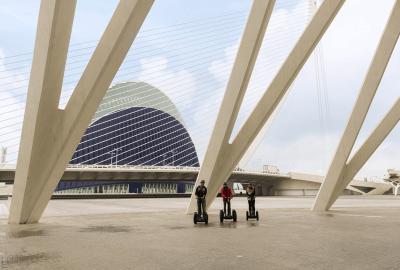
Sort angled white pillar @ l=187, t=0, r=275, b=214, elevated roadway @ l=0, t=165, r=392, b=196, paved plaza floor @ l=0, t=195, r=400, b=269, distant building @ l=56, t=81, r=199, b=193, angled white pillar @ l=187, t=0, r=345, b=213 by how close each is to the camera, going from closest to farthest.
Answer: paved plaza floor @ l=0, t=195, r=400, b=269 < angled white pillar @ l=187, t=0, r=275, b=214 < angled white pillar @ l=187, t=0, r=345, b=213 < elevated roadway @ l=0, t=165, r=392, b=196 < distant building @ l=56, t=81, r=199, b=193

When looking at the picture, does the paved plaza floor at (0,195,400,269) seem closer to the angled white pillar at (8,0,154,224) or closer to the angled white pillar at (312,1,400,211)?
the angled white pillar at (8,0,154,224)

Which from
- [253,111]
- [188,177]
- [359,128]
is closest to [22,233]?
[253,111]

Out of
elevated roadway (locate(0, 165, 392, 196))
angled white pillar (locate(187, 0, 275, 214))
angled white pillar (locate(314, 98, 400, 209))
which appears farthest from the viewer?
elevated roadway (locate(0, 165, 392, 196))

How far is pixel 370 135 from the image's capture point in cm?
1318

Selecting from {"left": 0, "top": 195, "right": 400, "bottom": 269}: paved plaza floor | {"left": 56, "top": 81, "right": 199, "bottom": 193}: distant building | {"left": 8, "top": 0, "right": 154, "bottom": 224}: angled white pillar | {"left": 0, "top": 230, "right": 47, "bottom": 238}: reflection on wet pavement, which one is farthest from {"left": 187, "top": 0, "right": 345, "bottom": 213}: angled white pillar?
{"left": 56, "top": 81, "right": 199, "bottom": 193}: distant building

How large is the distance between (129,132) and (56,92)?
229ft

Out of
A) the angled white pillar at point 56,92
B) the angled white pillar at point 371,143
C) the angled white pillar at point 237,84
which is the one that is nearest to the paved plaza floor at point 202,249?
the angled white pillar at point 56,92

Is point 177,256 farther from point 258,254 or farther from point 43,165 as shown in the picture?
point 43,165

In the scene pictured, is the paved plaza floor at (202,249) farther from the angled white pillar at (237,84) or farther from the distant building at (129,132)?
the distant building at (129,132)

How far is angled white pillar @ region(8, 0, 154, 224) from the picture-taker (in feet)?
25.9

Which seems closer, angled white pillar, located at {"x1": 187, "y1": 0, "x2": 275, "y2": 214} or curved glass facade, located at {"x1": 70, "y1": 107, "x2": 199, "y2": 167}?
angled white pillar, located at {"x1": 187, "y1": 0, "x2": 275, "y2": 214}

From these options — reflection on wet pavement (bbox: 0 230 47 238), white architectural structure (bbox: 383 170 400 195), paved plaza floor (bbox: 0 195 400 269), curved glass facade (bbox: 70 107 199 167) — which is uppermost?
curved glass facade (bbox: 70 107 199 167)

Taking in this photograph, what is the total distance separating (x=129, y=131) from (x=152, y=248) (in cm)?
7182

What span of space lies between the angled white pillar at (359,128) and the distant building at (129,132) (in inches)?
2193
